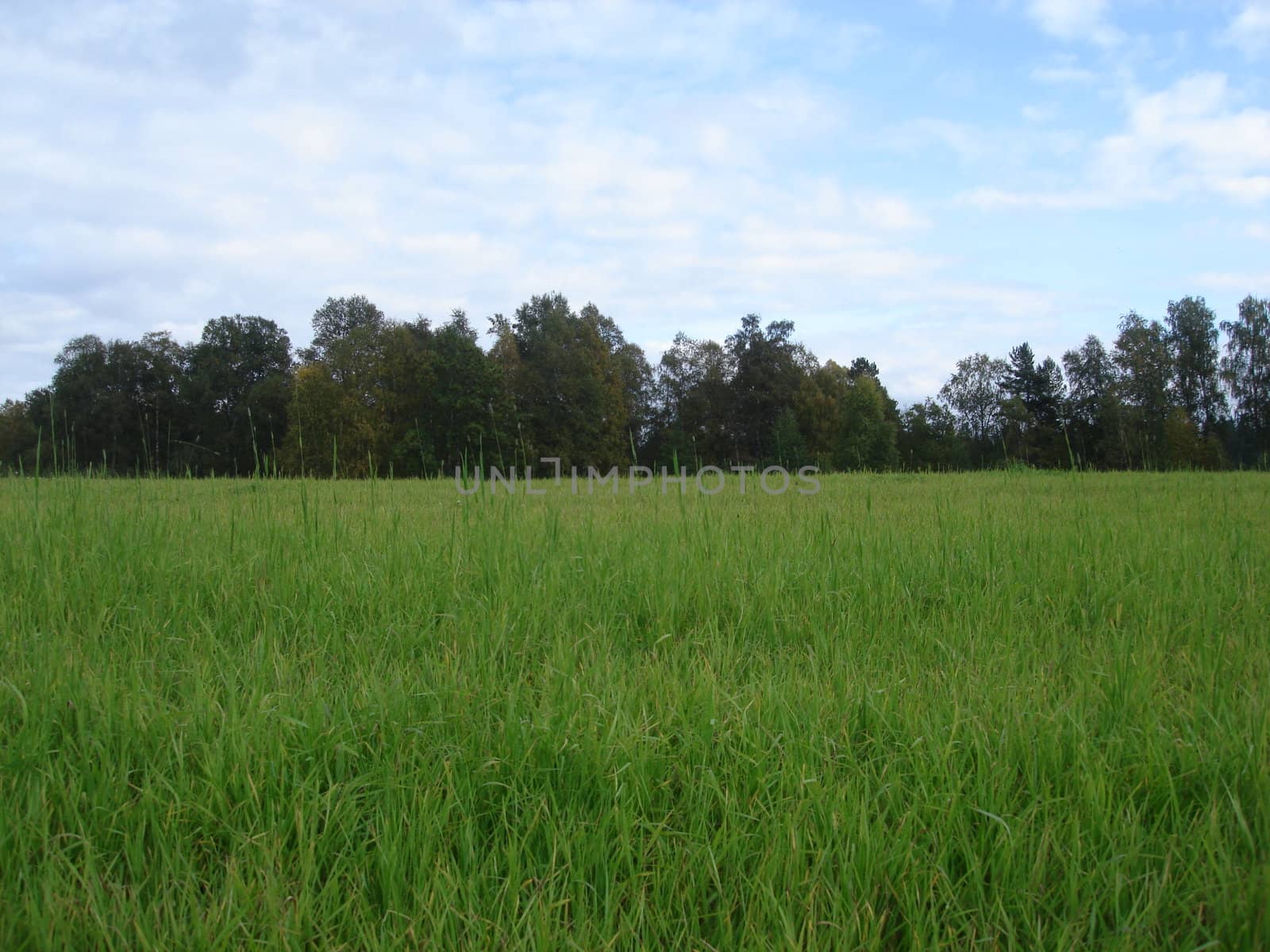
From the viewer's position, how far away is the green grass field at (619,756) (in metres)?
1.43

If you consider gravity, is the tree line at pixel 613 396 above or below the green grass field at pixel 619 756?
above

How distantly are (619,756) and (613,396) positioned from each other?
40972mm

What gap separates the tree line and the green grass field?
20631 mm

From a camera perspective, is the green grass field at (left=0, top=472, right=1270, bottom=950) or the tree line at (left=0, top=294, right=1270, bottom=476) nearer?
the green grass field at (left=0, top=472, right=1270, bottom=950)

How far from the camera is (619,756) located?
187 cm

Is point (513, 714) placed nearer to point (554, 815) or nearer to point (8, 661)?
point (554, 815)

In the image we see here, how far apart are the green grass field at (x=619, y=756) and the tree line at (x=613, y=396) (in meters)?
20.6

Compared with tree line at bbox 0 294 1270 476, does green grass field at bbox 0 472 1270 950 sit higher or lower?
lower

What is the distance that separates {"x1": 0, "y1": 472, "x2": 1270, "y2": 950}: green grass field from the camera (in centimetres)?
143

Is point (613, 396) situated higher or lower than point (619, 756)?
higher

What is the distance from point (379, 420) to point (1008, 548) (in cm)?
3282

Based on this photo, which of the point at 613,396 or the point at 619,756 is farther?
the point at 613,396

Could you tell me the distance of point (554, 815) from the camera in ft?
5.56

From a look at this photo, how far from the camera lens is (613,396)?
42438mm
